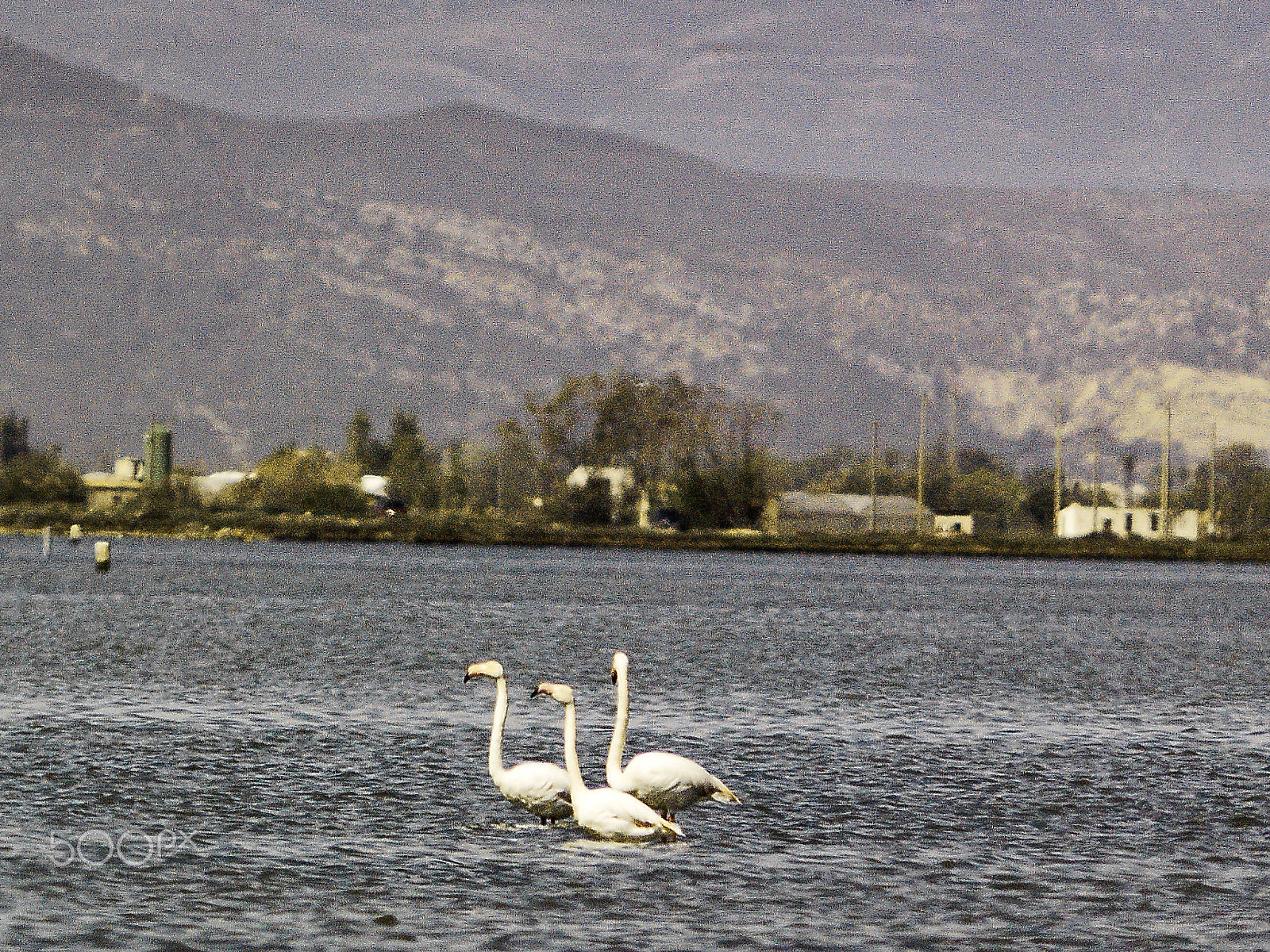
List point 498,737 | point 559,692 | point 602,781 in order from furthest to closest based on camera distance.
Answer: point 602,781 < point 498,737 < point 559,692

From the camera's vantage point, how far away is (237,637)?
223ft

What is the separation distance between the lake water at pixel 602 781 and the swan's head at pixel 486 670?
1.94 meters

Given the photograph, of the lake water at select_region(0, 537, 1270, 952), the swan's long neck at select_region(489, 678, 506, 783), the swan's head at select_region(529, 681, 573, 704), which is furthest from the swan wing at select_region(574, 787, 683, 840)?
the swan's long neck at select_region(489, 678, 506, 783)

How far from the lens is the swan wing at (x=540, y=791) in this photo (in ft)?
83.8

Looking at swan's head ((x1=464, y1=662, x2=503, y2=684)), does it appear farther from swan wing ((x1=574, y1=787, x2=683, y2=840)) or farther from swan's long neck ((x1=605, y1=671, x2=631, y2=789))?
swan wing ((x1=574, y1=787, x2=683, y2=840))

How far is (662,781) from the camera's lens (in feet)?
82.2

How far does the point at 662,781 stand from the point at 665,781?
A: 41 mm

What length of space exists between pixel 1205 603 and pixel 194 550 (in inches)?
4178

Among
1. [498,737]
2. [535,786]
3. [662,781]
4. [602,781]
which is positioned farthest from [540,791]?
[602,781]

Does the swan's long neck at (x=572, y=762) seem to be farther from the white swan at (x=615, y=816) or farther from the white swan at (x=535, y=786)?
the white swan at (x=535, y=786)

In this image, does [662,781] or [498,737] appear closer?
[662,781]

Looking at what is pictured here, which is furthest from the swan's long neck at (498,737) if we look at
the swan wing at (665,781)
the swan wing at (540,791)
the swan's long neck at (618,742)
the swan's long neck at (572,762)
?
the swan wing at (665,781)

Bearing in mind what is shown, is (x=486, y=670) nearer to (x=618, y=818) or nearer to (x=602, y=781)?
(x=618, y=818)

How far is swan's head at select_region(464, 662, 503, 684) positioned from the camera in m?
25.4
